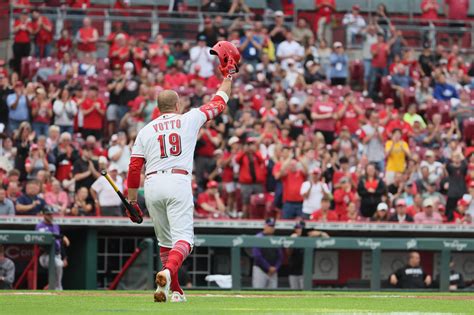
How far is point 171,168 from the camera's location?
11.5 meters

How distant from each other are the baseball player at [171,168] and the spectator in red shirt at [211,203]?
9.46 m

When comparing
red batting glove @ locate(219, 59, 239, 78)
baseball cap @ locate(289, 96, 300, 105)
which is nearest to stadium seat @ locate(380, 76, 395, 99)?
baseball cap @ locate(289, 96, 300, 105)

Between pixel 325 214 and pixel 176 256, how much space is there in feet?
33.3

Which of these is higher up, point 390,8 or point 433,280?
point 390,8

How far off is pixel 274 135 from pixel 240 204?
5.53 feet

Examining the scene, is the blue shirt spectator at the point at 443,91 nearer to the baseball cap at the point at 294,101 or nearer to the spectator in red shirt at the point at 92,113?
the baseball cap at the point at 294,101

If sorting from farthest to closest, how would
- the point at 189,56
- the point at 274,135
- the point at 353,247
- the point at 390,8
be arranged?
the point at 390,8
the point at 189,56
the point at 274,135
the point at 353,247

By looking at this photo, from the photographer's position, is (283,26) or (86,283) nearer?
(86,283)

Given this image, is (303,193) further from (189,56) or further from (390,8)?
(390,8)

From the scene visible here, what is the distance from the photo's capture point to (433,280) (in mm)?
19922

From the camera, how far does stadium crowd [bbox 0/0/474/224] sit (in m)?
21.4

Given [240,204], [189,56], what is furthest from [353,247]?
[189,56]

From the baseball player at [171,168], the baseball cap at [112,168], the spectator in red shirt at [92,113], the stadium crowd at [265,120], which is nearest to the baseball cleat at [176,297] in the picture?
the baseball player at [171,168]

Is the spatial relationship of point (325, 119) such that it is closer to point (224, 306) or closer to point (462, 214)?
point (462, 214)
